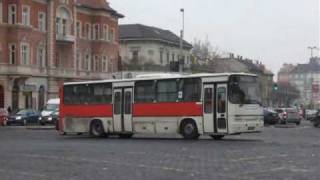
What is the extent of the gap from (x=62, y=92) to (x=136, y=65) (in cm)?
7656

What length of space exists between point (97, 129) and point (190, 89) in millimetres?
6284

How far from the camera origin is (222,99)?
3161 cm

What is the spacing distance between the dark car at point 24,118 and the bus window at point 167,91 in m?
29.4

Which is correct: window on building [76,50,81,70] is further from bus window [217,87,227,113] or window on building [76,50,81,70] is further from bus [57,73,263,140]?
bus window [217,87,227,113]

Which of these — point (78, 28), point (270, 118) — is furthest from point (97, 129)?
point (78, 28)

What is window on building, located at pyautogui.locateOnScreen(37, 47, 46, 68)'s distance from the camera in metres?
80.2

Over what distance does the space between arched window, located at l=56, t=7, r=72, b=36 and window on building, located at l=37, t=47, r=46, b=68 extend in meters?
4.24

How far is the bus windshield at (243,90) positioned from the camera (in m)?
31.6

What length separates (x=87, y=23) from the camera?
9206 cm

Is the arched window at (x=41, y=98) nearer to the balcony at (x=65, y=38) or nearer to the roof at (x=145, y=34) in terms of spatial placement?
the balcony at (x=65, y=38)

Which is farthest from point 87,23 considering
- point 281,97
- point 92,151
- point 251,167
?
point 281,97

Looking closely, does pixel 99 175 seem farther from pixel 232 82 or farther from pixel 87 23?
pixel 87 23

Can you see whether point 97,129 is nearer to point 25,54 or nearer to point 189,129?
point 189,129

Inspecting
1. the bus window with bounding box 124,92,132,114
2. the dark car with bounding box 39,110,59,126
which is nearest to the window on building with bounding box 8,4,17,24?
the dark car with bounding box 39,110,59,126
